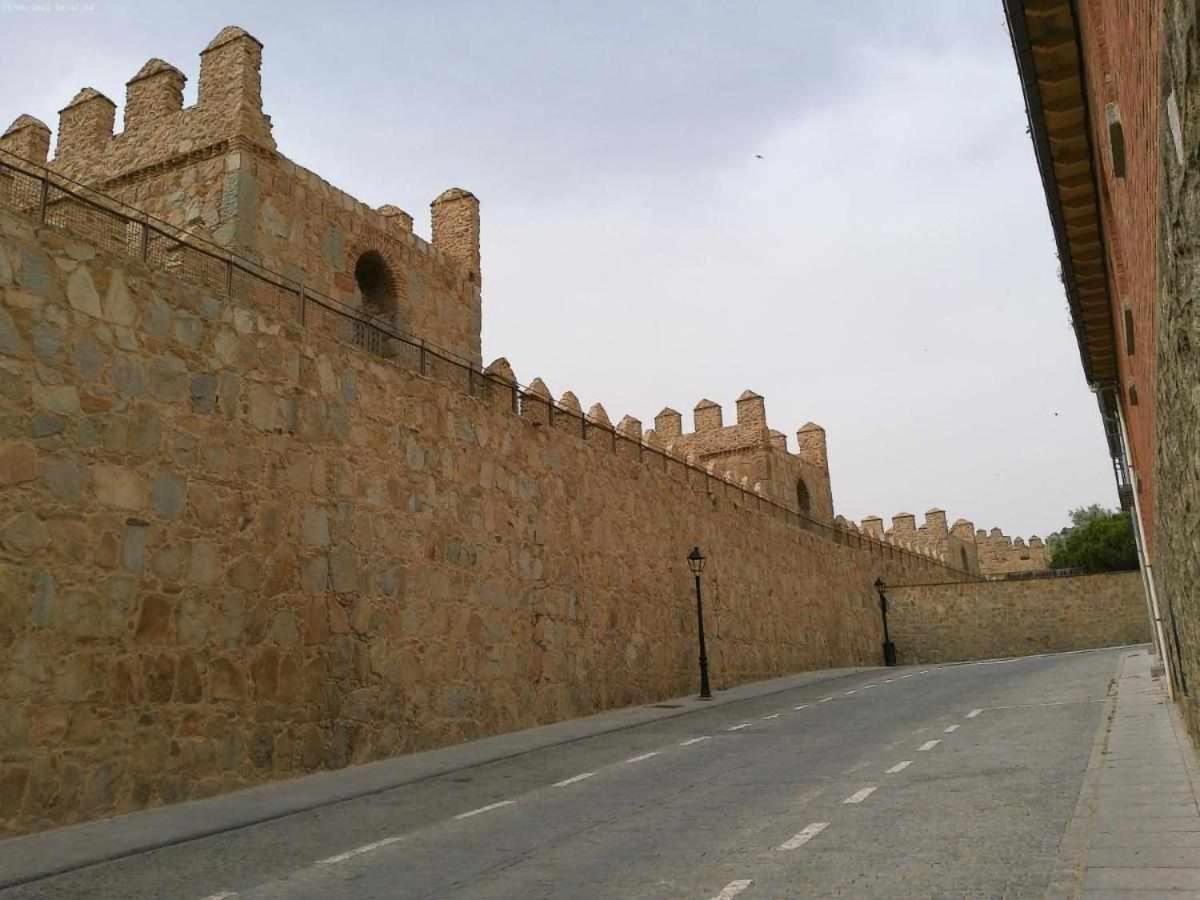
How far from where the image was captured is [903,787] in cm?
920

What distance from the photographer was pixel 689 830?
7.69 metres

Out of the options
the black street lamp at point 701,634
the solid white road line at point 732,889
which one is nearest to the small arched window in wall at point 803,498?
the black street lamp at point 701,634

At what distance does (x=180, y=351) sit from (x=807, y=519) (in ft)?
93.0

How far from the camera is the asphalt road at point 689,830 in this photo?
616 cm

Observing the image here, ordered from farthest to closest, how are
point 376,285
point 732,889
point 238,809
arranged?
point 376,285 → point 238,809 → point 732,889

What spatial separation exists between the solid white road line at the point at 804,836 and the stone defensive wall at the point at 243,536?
6.60 meters

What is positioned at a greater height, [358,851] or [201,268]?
[201,268]

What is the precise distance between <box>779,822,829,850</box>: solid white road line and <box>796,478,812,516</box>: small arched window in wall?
3408 cm

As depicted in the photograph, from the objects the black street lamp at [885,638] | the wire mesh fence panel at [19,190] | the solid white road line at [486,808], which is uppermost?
the wire mesh fence panel at [19,190]

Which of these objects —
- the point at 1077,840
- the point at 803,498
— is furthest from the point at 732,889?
the point at 803,498

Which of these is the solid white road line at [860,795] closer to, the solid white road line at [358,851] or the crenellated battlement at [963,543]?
the solid white road line at [358,851]

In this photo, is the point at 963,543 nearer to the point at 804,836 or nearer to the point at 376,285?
the point at 376,285

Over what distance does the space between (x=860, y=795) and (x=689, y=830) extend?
6.57 ft

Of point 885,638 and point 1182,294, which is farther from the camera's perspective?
point 885,638
